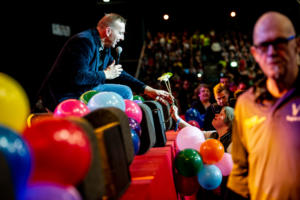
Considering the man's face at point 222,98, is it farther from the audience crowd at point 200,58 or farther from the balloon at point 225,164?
the audience crowd at point 200,58

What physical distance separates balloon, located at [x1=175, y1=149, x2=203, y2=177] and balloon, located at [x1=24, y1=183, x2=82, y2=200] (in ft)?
6.48

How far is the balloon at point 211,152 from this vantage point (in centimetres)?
286

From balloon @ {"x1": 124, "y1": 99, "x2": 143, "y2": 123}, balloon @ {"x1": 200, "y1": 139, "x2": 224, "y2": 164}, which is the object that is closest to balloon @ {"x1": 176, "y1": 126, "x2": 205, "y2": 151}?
balloon @ {"x1": 200, "y1": 139, "x2": 224, "y2": 164}

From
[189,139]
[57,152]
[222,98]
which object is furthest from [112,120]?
[222,98]

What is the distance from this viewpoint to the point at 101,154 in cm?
123

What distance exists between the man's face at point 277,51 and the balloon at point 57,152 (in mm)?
938

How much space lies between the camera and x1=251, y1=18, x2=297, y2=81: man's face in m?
1.30

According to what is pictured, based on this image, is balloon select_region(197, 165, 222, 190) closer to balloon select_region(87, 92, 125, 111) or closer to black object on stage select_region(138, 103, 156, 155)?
black object on stage select_region(138, 103, 156, 155)

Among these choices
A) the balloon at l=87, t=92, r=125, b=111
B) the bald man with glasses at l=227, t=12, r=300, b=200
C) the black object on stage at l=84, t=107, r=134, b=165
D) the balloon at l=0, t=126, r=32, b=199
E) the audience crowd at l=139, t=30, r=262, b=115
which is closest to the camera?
the balloon at l=0, t=126, r=32, b=199

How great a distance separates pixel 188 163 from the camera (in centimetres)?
273

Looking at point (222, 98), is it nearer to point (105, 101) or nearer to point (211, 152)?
point (211, 152)

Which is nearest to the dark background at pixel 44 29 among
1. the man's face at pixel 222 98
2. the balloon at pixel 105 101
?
the man's face at pixel 222 98

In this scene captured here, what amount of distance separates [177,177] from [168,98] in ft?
3.05

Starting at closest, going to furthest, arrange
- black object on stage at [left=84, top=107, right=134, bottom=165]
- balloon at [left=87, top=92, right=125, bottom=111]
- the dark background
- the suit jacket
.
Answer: black object on stage at [left=84, top=107, right=134, bottom=165], balloon at [left=87, top=92, right=125, bottom=111], the suit jacket, the dark background
